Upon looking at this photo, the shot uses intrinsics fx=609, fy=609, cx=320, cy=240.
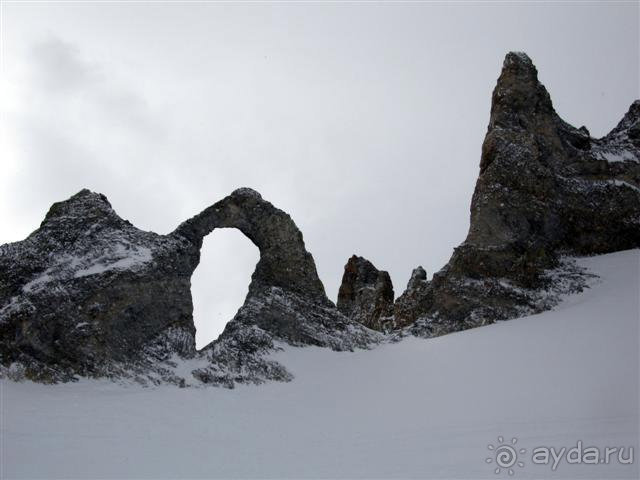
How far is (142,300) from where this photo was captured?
18.0 m

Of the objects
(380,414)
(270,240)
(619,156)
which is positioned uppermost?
(619,156)

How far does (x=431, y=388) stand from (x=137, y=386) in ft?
25.3

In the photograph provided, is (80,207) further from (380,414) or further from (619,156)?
(619,156)

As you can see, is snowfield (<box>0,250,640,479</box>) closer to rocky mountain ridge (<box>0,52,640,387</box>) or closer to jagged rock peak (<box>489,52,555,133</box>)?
rocky mountain ridge (<box>0,52,640,387</box>)

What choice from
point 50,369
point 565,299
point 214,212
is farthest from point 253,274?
point 565,299

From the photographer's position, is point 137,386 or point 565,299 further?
point 565,299

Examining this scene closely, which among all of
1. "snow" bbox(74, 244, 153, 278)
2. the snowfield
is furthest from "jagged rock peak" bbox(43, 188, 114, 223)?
the snowfield

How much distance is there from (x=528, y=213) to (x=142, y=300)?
1391cm

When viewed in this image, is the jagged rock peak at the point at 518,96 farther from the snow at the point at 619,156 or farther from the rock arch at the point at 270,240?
the rock arch at the point at 270,240

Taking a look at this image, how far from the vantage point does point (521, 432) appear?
11.8 metres

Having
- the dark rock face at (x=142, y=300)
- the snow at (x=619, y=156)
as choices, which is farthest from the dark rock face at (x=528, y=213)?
the dark rock face at (x=142, y=300)

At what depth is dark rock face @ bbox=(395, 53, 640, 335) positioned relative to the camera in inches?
829

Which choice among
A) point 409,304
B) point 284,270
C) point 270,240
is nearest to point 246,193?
point 270,240

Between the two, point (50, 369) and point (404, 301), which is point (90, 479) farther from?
point (404, 301)
